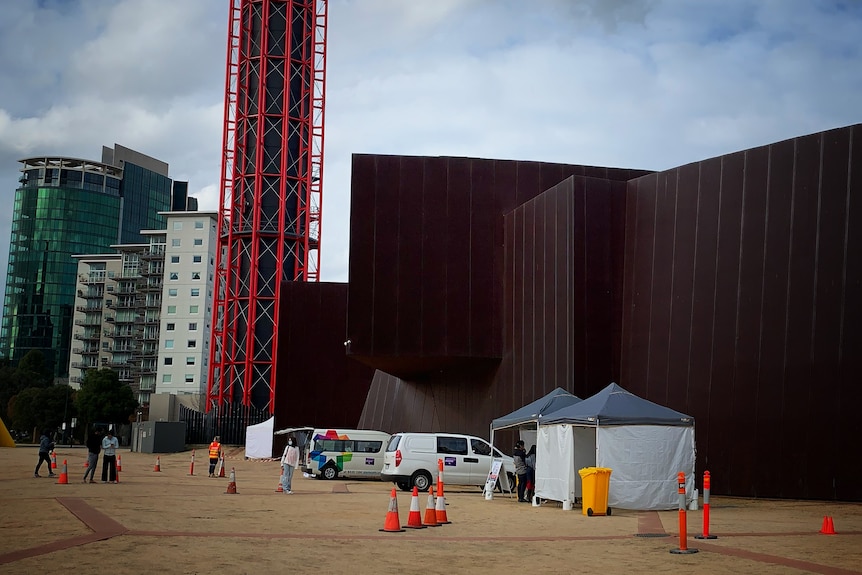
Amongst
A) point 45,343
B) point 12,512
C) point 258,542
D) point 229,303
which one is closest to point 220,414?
point 229,303

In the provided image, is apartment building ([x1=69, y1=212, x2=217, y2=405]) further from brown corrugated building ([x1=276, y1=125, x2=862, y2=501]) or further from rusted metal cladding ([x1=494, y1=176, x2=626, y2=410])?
rusted metal cladding ([x1=494, y1=176, x2=626, y2=410])

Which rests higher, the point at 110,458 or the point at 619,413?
the point at 619,413

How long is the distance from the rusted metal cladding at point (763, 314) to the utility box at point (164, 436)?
45.7 metres

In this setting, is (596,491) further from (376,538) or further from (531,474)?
(376,538)

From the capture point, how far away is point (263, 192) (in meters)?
80.1

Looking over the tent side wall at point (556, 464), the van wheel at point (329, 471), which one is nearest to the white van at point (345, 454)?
the van wheel at point (329, 471)

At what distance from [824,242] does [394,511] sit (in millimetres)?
15351

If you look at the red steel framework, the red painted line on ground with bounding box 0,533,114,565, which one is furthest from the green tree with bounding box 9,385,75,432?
the red painted line on ground with bounding box 0,533,114,565

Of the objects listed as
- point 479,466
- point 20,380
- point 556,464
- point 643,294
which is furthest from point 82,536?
point 20,380

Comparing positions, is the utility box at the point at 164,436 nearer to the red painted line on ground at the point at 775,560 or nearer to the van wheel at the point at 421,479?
the van wheel at the point at 421,479

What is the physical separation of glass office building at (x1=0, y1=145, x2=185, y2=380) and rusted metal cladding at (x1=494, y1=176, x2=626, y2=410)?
6127 inches

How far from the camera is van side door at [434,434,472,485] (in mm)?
29031

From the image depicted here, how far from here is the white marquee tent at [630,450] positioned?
2091 cm

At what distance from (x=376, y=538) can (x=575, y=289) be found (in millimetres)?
17933
